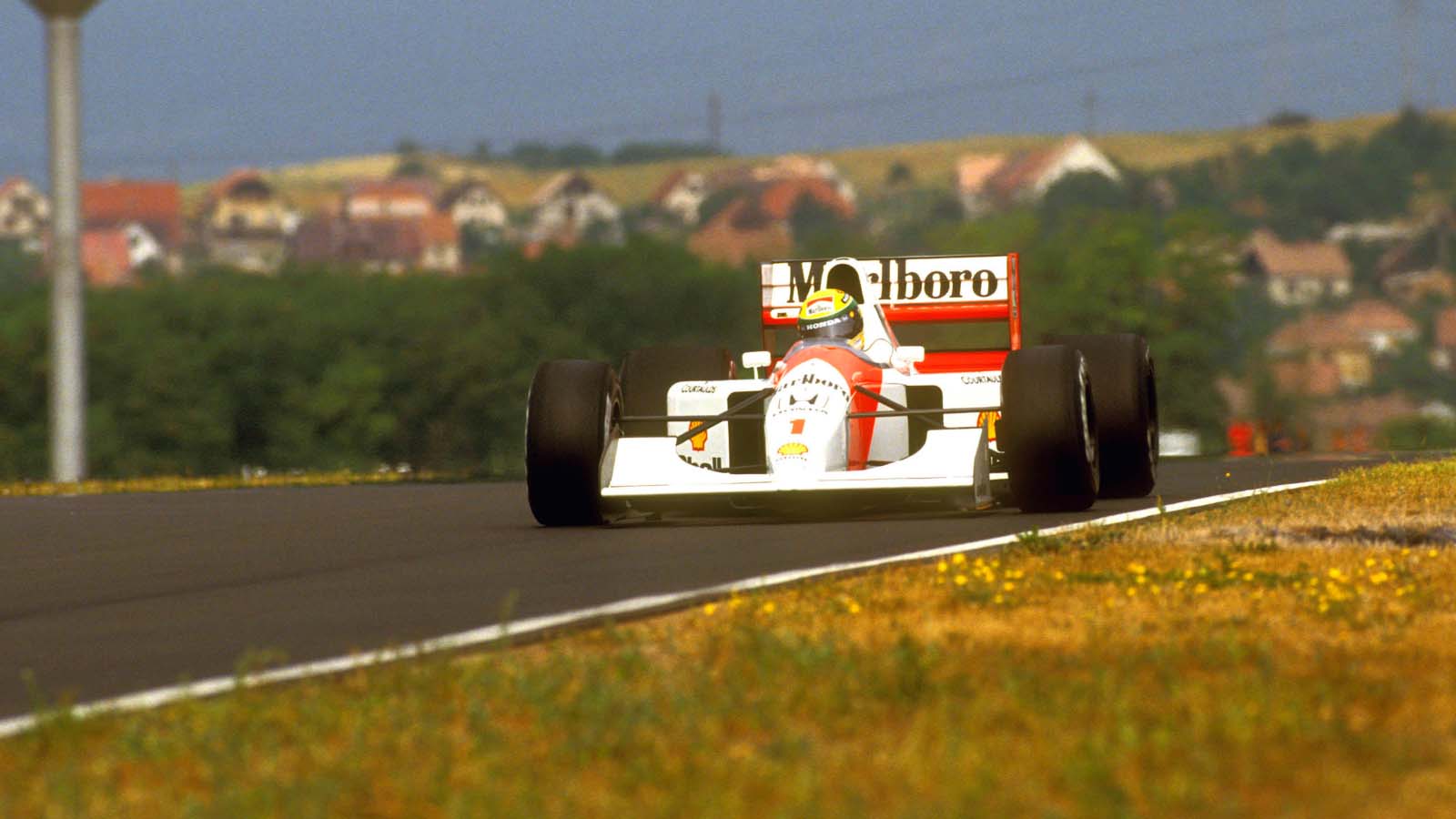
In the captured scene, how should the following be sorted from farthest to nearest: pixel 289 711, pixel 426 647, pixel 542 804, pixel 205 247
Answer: pixel 205 247, pixel 426 647, pixel 289 711, pixel 542 804

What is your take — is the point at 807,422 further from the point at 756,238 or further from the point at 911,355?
the point at 756,238

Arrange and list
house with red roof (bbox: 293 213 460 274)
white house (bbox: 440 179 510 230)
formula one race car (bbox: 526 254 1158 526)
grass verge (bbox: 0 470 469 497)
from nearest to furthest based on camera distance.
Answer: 1. formula one race car (bbox: 526 254 1158 526)
2. grass verge (bbox: 0 470 469 497)
3. house with red roof (bbox: 293 213 460 274)
4. white house (bbox: 440 179 510 230)

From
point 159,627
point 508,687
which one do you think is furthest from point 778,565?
point 508,687

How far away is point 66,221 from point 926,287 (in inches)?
739

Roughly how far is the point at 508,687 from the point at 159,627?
2.94 m

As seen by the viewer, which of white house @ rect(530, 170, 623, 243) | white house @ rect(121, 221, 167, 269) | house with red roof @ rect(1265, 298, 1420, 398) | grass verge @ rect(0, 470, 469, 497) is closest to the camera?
grass verge @ rect(0, 470, 469, 497)

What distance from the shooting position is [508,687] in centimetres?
754

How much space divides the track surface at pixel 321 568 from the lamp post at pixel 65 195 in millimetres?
15611

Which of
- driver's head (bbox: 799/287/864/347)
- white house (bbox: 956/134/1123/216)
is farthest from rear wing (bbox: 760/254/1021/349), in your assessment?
white house (bbox: 956/134/1123/216)

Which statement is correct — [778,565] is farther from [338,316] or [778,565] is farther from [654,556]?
[338,316]

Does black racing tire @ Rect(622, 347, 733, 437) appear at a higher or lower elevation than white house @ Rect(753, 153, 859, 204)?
lower

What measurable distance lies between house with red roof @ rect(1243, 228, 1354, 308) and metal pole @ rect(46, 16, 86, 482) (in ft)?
394

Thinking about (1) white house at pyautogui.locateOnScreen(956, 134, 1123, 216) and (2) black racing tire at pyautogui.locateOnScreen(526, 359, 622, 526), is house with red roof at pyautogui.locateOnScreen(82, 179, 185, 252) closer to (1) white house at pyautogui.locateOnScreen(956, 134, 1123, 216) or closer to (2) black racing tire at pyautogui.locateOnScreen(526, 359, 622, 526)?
(1) white house at pyautogui.locateOnScreen(956, 134, 1123, 216)

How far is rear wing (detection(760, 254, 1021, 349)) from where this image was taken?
1989cm
